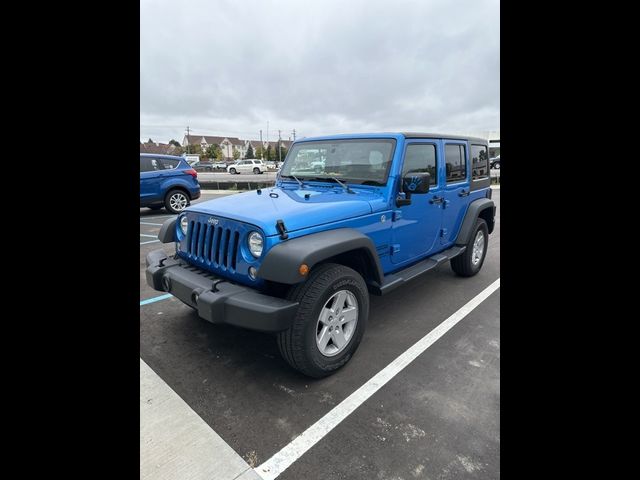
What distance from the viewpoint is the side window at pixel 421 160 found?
3.62 metres

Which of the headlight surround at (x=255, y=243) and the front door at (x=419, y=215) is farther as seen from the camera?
the front door at (x=419, y=215)

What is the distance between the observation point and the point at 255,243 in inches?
101

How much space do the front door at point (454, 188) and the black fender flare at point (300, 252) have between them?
2.00m

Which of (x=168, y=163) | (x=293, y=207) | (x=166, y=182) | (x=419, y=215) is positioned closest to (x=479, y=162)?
(x=419, y=215)

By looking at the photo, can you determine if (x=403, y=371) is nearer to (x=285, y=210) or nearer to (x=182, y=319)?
(x=285, y=210)

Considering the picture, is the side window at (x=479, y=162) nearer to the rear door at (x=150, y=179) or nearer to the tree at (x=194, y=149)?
the rear door at (x=150, y=179)

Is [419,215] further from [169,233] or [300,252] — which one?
[169,233]

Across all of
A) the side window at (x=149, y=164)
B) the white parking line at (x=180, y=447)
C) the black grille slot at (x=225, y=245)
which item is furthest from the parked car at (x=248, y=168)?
the white parking line at (x=180, y=447)

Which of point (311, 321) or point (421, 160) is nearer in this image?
point (311, 321)

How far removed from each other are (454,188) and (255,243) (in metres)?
2.92

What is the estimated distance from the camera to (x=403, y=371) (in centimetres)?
283
